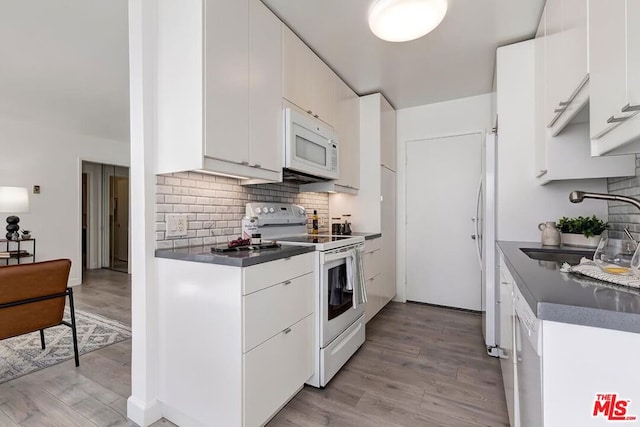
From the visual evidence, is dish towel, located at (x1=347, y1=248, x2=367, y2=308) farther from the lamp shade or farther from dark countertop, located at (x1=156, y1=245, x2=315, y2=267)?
the lamp shade

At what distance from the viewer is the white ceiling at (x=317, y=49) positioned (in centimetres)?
205

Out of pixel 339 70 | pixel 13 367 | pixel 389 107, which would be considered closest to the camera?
pixel 13 367

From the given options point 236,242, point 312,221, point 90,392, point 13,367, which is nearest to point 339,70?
point 312,221

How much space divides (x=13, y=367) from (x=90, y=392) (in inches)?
34.4

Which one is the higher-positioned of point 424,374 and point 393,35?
point 393,35

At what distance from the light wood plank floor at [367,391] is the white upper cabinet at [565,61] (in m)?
1.69

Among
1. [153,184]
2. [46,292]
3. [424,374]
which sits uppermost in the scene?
[153,184]

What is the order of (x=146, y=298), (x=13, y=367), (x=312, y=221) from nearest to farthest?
(x=146, y=298) < (x=13, y=367) < (x=312, y=221)

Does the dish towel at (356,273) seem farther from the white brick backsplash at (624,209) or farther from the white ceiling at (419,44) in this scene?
the white ceiling at (419,44)

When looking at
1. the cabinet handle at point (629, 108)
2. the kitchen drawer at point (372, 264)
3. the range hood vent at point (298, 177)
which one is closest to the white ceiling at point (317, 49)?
the range hood vent at point (298, 177)

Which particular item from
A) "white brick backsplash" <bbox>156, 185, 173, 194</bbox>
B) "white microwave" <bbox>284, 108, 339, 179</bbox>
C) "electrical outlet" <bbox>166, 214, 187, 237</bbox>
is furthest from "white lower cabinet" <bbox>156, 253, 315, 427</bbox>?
"white microwave" <bbox>284, 108, 339, 179</bbox>

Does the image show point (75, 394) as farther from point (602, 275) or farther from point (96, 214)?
point (96, 214)

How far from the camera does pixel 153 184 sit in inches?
66.7

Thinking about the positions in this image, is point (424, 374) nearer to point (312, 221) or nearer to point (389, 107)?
point (312, 221)
